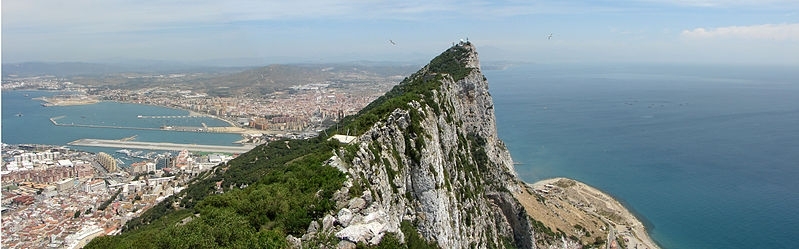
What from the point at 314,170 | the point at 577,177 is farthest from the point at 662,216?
the point at 314,170

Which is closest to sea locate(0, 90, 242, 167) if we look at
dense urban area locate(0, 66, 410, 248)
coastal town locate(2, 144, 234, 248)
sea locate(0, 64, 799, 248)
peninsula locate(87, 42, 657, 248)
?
sea locate(0, 64, 799, 248)

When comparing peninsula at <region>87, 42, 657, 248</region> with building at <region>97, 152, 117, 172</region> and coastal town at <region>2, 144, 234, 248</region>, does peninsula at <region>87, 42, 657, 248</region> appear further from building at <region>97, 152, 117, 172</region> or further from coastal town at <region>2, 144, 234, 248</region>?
building at <region>97, 152, 117, 172</region>

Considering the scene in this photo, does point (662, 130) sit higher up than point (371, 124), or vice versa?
point (371, 124)

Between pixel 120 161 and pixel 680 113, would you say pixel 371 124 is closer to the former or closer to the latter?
pixel 120 161

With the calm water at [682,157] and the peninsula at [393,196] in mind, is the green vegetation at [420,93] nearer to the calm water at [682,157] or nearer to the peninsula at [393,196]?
the peninsula at [393,196]

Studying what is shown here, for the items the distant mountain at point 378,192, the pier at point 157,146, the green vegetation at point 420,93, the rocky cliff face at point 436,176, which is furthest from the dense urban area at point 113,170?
the rocky cliff face at point 436,176

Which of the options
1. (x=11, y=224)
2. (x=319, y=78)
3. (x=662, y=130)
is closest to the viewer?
(x=11, y=224)

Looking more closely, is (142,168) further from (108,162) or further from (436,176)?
(436,176)
